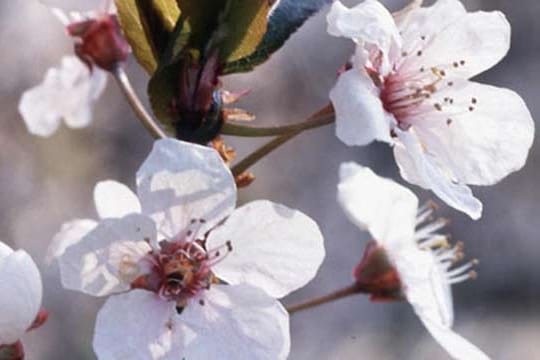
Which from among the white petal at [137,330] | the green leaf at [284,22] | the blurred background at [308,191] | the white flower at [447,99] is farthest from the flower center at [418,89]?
the blurred background at [308,191]

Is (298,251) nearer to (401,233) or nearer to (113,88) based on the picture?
(401,233)

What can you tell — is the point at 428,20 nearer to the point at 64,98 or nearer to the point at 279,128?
the point at 279,128

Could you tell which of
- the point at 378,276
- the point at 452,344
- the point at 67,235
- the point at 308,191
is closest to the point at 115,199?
the point at 67,235

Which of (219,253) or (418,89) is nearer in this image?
(219,253)

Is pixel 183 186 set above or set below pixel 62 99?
above

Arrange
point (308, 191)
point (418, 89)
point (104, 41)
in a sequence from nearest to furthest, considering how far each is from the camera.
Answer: point (418, 89)
point (104, 41)
point (308, 191)

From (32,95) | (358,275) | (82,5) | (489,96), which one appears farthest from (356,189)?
(32,95)
